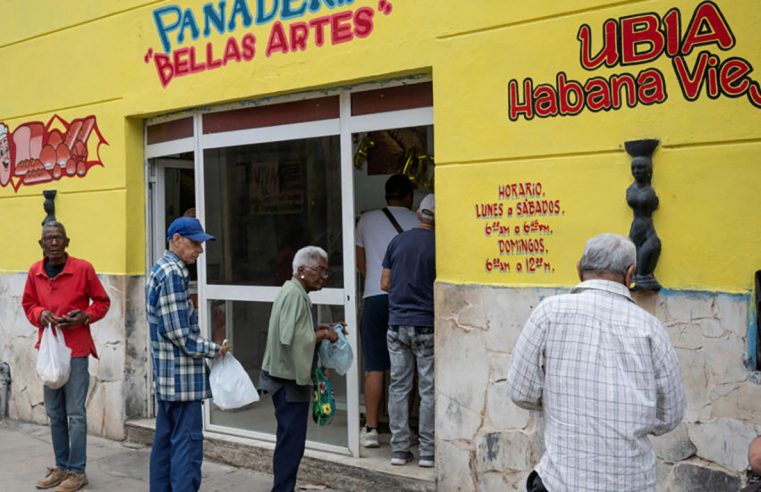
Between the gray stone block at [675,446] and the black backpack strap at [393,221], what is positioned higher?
the black backpack strap at [393,221]

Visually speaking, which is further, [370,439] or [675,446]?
[370,439]

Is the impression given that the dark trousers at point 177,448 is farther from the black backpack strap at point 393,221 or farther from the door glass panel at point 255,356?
the black backpack strap at point 393,221

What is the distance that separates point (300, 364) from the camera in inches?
197

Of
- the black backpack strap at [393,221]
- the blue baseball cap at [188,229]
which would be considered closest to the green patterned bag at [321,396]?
the blue baseball cap at [188,229]

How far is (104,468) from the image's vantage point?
6.49 metres

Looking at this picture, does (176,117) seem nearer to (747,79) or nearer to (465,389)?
(465,389)

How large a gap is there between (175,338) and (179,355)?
14 centimetres

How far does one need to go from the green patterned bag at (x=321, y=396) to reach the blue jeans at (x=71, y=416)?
1.72m

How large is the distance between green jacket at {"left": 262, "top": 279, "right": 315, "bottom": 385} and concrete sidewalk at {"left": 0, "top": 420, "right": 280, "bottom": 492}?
1.27 metres

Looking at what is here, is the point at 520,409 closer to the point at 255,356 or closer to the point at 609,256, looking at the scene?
the point at 609,256

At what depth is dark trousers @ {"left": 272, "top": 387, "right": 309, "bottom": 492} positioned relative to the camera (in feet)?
16.9

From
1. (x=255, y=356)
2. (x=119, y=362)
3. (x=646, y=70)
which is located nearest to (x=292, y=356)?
(x=255, y=356)

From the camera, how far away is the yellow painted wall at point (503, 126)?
4.13 m

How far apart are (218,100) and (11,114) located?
3.00 metres
